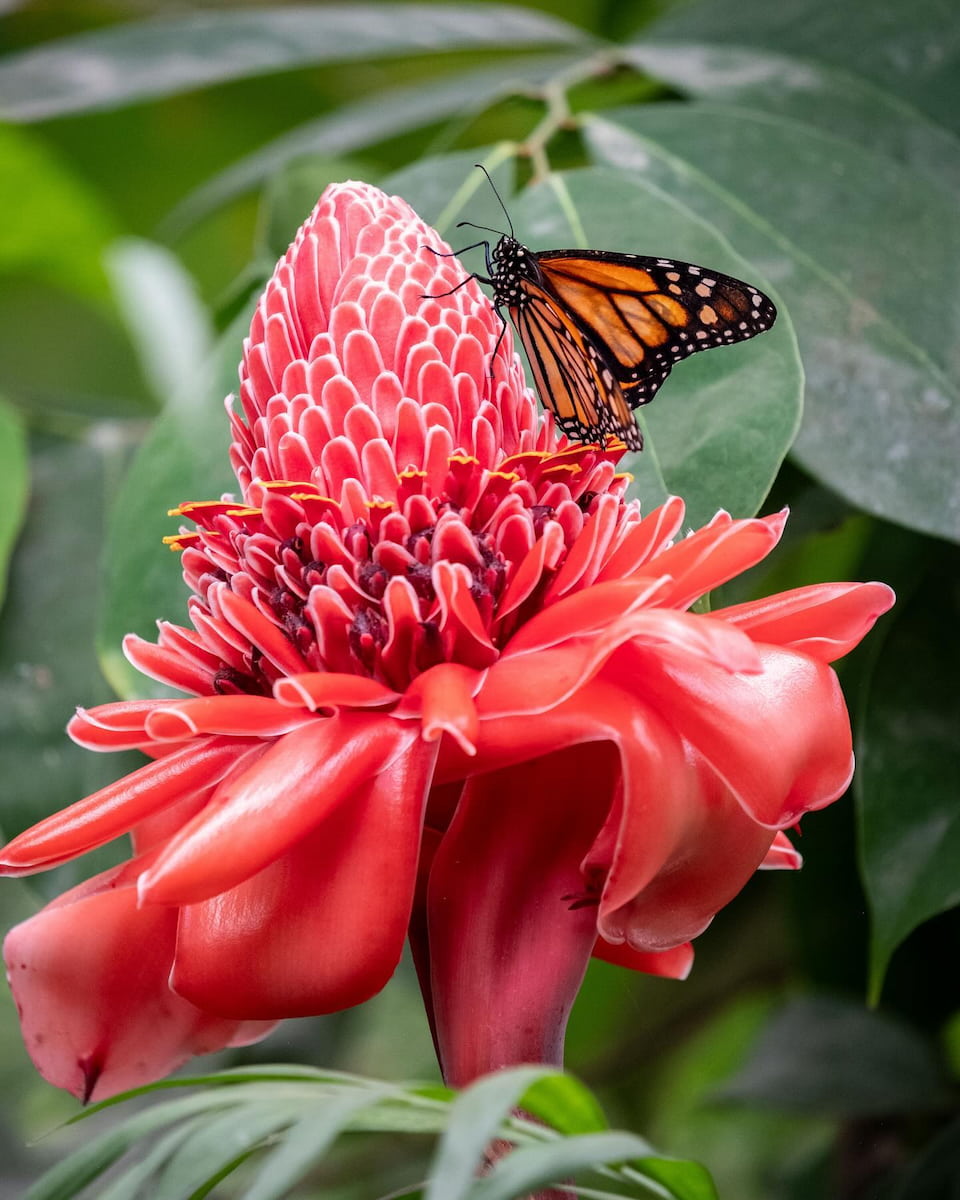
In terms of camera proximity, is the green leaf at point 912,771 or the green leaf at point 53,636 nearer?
the green leaf at point 912,771

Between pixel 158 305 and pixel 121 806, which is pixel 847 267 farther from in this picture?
pixel 158 305

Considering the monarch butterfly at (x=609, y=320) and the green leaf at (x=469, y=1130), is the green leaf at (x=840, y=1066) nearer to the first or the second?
the monarch butterfly at (x=609, y=320)

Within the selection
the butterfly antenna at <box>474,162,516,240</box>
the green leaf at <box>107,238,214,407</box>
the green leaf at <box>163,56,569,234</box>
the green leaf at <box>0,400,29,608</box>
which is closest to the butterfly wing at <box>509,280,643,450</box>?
the butterfly antenna at <box>474,162,516,240</box>

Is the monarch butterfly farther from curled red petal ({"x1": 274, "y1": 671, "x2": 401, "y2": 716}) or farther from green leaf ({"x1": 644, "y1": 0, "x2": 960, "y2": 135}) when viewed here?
green leaf ({"x1": 644, "y1": 0, "x2": 960, "y2": 135})

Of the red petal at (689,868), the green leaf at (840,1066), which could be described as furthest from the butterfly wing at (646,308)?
the green leaf at (840,1066)

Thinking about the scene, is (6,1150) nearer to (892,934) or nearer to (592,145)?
(892,934)

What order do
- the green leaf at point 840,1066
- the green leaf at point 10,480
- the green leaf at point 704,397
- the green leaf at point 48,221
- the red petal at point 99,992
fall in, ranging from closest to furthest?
the red petal at point 99,992 < the green leaf at point 704,397 < the green leaf at point 10,480 < the green leaf at point 840,1066 < the green leaf at point 48,221

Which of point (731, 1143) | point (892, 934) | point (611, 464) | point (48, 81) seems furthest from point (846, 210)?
point (731, 1143)
